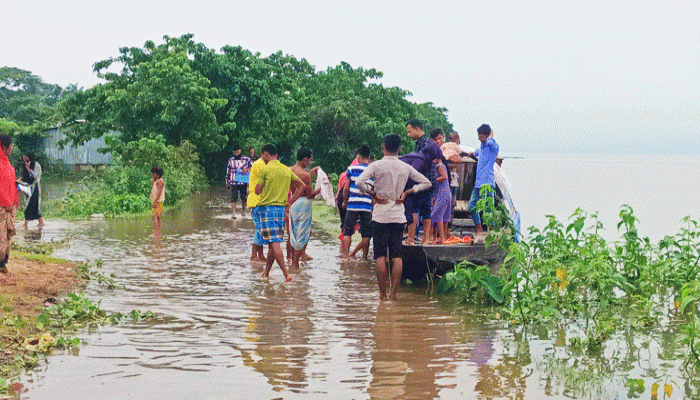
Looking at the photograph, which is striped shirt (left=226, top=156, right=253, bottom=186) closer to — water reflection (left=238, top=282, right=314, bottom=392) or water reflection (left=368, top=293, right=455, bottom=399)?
water reflection (left=238, top=282, right=314, bottom=392)

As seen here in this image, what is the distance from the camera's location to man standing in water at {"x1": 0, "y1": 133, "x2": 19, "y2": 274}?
30.8ft

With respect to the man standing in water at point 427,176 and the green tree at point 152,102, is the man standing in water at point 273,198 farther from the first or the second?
the green tree at point 152,102

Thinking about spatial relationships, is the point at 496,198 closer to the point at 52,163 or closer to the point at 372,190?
the point at 372,190

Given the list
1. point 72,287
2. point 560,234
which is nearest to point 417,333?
point 560,234

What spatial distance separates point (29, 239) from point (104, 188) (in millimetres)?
8492

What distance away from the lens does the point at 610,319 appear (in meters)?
7.70

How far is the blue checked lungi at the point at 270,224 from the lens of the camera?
1075 centimetres

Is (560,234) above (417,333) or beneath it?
above

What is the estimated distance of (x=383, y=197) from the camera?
361 inches

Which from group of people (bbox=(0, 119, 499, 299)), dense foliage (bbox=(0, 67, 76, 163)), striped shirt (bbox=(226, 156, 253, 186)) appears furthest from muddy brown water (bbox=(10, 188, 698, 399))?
dense foliage (bbox=(0, 67, 76, 163))

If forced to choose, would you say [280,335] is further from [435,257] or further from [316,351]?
[435,257]

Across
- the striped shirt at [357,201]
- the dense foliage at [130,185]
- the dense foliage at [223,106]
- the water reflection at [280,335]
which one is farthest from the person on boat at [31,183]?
the dense foliage at [223,106]

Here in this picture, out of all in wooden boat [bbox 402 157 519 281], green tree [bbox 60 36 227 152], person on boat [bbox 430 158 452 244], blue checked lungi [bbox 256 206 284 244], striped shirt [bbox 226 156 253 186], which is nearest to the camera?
wooden boat [bbox 402 157 519 281]

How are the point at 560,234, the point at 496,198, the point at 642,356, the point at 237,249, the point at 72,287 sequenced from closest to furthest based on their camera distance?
the point at 642,356 < the point at 72,287 < the point at 560,234 < the point at 496,198 < the point at 237,249
